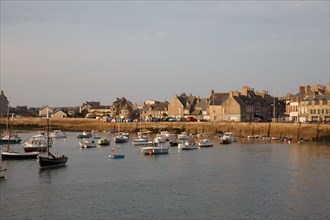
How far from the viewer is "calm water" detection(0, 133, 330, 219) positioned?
28016mm

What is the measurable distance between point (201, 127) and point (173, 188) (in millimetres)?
58129

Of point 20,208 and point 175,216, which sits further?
point 20,208

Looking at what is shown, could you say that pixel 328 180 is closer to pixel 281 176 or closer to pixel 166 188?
pixel 281 176

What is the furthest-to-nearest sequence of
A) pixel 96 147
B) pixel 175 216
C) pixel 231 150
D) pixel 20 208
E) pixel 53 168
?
pixel 96 147
pixel 231 150
pixel 53 168
pixel 20 208
pixel 175 216

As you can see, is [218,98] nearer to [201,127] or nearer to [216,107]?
[216,107]

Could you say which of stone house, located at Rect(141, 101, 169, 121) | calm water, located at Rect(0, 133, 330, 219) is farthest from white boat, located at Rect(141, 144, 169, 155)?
stone house, located at Rect(141, 101, 169, 121)

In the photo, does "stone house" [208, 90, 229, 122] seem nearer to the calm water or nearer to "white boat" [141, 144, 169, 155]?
"white boat" [141, 144, 169, 155]

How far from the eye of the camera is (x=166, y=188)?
114 feet

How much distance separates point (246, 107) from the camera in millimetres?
98438

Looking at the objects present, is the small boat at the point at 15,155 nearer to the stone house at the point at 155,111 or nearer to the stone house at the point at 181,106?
the stone house at the point at 181,106

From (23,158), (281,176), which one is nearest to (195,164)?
(281,176)

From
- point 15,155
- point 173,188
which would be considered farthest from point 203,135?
point 173,188

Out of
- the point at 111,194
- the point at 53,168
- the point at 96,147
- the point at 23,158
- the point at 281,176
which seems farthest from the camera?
the point at 96,147

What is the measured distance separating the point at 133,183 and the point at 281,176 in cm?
1241
